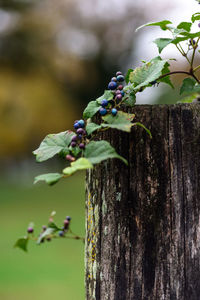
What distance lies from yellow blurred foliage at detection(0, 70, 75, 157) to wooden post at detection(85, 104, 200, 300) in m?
19.4

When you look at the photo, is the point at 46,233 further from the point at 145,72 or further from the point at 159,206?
the point at 145,72

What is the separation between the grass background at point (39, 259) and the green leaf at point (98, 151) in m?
5.04

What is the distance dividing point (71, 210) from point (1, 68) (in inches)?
447

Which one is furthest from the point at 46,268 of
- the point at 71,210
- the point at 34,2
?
the point at 34,2

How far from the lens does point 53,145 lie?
1.41 m

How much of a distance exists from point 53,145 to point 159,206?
37 cm

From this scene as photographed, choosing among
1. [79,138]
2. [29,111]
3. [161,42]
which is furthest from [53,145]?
[29,111]

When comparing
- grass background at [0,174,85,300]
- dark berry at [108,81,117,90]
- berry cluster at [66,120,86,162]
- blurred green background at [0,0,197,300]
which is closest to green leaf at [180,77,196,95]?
dark berry at [108,81,117,90]

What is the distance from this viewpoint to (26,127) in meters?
21.2

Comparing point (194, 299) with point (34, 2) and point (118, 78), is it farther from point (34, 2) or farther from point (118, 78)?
point (34, 2)

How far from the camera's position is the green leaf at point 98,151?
126 cm

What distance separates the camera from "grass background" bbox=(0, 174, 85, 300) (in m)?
6.58

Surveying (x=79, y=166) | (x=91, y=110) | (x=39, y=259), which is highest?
(x=39, y=259)

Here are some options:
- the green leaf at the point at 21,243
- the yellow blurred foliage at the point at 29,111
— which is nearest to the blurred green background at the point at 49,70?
the yellow blurred foliage at the point at 29,111
